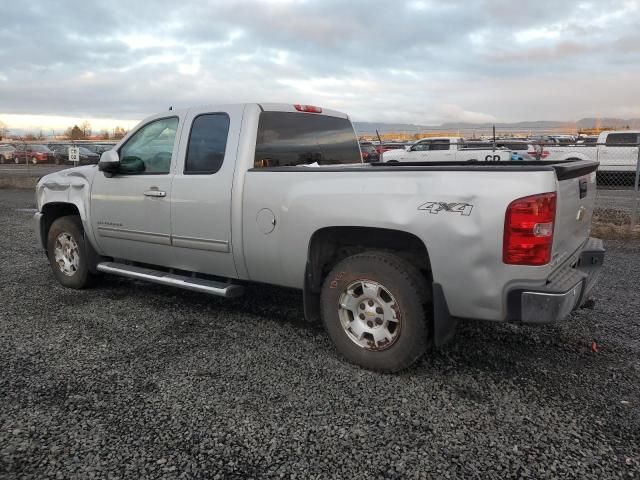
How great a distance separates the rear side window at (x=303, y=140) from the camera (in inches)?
175

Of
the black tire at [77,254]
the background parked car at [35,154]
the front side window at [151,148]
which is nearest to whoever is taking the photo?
the front side window at [151,148]

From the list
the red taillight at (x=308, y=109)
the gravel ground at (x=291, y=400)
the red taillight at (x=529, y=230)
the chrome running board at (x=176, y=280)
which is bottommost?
the gravel ground at (x=291, y=400)

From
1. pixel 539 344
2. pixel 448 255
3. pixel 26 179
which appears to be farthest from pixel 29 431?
pixel 26 179

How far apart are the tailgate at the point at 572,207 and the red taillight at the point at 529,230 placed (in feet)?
0.37

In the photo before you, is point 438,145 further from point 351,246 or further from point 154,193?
point 351,246

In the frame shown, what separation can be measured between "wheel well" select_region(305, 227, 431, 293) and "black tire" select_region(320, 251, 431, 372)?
0.37 feet

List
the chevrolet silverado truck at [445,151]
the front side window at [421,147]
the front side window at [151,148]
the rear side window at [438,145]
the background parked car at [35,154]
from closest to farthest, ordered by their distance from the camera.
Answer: the front side window at [151,148] → the chevrolet silverado truck at [445,151] → the rear side window at [438,145] → the front side window at [421,147] → the background parked car at [35,154]

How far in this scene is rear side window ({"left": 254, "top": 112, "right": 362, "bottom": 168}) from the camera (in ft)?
14.5

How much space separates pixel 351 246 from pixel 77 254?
3.33m

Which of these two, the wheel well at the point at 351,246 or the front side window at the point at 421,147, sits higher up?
the front side window at the point at 421,147

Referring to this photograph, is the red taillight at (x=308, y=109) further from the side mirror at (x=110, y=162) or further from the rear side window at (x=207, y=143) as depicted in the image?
the side mirror at (x=110, y=162)

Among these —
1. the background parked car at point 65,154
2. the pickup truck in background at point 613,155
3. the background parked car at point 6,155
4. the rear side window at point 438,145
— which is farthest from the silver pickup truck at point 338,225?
the background parked car at point 6,155

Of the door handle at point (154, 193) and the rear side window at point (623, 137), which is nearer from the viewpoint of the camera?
the door handle at point (154, 193)

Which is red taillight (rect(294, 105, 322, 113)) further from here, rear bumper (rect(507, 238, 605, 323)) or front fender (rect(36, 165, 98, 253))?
rear bumper (rect(507, 238, 605, 323))
